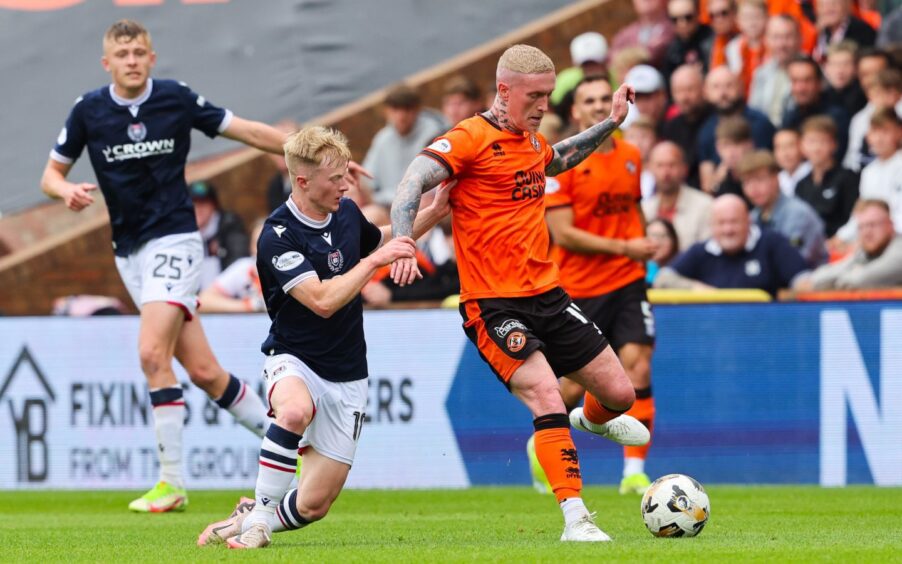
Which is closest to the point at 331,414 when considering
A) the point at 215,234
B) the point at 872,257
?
the point at 872,257

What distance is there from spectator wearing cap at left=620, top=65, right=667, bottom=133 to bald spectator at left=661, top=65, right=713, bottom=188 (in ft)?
0.55

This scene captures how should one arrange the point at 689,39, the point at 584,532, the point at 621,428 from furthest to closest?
the point at 689,39 < the point at 621,428 < the point at 584,532

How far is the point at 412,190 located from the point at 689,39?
899 centimetres

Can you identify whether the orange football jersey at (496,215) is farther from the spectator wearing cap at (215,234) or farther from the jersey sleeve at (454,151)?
the spectator wearing cap at (215,234)

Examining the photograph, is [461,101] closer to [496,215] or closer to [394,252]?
[496,215]

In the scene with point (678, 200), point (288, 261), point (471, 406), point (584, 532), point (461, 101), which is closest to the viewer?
point (584, 532)

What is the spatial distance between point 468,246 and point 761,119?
780cm

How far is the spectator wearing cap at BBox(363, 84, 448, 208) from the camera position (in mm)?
15039

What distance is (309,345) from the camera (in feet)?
23.5

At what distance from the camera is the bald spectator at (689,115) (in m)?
14.9

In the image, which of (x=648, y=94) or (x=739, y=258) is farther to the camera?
(x=648, y=94)

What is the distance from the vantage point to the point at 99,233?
1622cm

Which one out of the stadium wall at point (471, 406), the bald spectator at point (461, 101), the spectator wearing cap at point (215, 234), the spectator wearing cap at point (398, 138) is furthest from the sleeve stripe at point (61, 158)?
the bald spectator at point (461, 101)

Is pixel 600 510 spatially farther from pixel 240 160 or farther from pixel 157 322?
pixel 240 160
